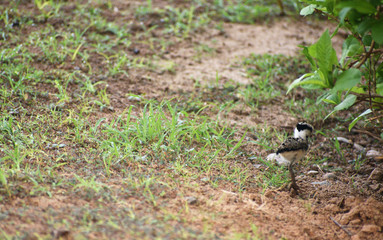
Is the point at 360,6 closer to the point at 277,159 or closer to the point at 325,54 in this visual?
the point at 325,54

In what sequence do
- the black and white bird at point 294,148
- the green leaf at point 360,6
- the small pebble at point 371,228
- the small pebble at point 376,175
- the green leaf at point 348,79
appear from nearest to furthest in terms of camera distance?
the green leaf at point 360,6
the green leaf at point 348,79
the small pebble at point 371,228
the black and white bird at point 294,148
the small pebble at point 376,175

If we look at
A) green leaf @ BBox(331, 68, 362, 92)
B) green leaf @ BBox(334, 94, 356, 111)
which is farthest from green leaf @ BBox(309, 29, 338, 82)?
green leaf @ BBox(334, 94, 356, 111)

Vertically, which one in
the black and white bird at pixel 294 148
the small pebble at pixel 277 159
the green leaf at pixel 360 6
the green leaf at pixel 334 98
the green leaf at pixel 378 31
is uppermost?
the green leaf at pixel 360 6

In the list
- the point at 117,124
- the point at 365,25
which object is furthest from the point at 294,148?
the point at 117,124

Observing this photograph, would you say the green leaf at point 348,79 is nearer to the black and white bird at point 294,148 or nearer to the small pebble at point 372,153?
the black and white bird at point 294,148

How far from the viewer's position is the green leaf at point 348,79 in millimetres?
2982

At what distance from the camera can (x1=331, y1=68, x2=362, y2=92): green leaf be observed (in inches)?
117

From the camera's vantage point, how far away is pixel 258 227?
3275 millimetres

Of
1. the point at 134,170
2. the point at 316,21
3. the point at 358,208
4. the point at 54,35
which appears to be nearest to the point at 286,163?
the point at 358,208

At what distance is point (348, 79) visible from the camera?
3023mm

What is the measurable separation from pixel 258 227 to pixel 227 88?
3000 mm

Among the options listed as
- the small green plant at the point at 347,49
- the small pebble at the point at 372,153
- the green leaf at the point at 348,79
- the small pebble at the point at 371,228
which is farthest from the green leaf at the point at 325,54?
the small pebble at the point at 372,153

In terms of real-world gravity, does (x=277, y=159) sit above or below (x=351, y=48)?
below

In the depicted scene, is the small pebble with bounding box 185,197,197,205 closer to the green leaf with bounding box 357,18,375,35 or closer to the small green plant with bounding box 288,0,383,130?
the small green plant with bounding box 288,0,383,130
